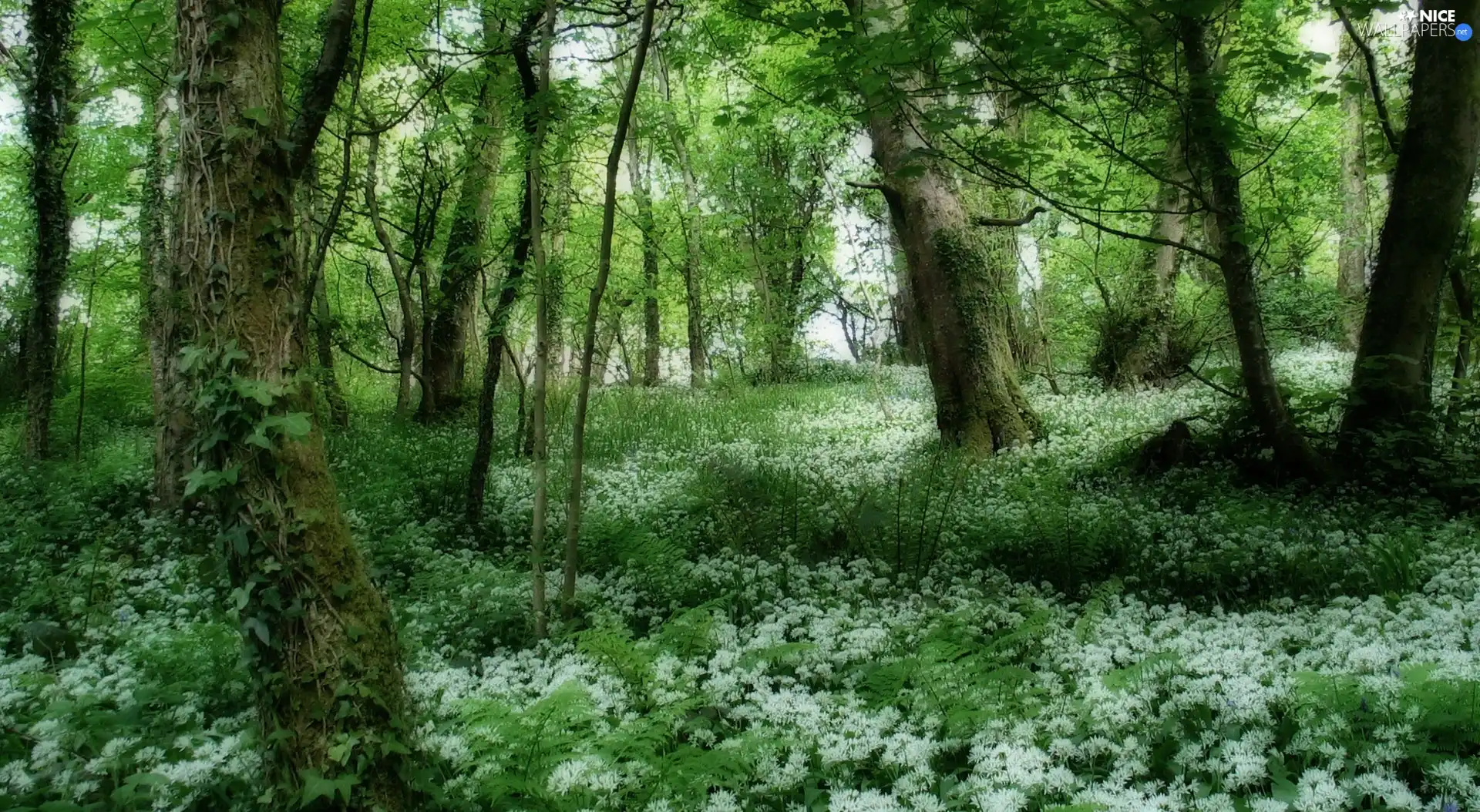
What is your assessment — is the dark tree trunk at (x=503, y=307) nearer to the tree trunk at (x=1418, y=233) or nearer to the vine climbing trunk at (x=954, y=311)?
the vine climbing trunk at (x=954, y=311)

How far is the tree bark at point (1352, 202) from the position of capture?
16281 mm

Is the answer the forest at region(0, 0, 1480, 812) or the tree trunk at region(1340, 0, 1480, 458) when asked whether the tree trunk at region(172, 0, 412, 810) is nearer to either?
the forest at region(0, 0, 1480, 812)

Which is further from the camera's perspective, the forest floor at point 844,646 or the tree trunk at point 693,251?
the tree trunk at point 693,251

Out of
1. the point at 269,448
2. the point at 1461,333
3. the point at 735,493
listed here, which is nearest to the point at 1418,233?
the point at 1461,333

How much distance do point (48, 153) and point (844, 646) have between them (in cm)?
994

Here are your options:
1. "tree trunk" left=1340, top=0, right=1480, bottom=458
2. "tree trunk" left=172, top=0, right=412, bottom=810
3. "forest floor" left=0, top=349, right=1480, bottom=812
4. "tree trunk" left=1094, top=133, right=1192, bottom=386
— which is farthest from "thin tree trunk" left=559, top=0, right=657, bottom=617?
"tree trunk" left=1094, top=133, right=1192, bottom=386

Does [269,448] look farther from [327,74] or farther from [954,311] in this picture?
[954,311]

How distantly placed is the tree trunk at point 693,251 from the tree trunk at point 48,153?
7590 millimetres

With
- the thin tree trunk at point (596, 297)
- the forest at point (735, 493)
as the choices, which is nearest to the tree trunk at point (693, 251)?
the forest at point (735, 493)

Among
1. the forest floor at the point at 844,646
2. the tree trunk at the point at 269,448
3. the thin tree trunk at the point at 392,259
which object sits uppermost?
the thin tree trunk at the point at 392,259

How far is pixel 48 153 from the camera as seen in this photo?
8.54 metres

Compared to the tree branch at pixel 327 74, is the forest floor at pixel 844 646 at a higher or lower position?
lower

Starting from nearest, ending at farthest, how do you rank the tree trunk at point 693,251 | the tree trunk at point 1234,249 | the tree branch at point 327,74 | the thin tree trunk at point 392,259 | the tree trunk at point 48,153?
the tree branch at point 327,74 < the tree trunk at point 1234,249 < the thin tree trunk at point 392,259 < the tree trunk at point 48,153 < the tree trunk at point 693,251

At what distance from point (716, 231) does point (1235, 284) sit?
1352 cm
